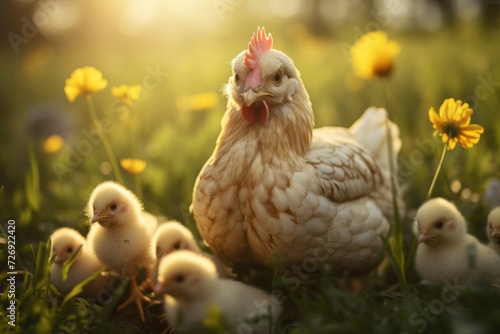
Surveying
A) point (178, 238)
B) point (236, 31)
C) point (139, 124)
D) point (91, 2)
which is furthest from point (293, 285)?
point (236, 31)

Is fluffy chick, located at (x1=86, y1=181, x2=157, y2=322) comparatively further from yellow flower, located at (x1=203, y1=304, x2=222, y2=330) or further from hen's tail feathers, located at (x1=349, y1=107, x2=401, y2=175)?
hen's tail feathers, located at (x1=349, y1=107, x2=401, y2=175)

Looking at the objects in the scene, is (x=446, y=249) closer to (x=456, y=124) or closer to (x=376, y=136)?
(x=456, y=124)

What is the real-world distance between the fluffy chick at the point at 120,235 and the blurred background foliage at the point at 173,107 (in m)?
0.61

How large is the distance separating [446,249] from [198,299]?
45.8 inches

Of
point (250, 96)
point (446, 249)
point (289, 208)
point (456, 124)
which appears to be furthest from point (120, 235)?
point (456, 124)

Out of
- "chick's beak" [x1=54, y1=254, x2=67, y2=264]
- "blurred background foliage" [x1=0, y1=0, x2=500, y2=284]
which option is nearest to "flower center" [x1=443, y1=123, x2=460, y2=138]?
"blurred background foliage" [x1=0, y1=0, x2=500, y2=284]

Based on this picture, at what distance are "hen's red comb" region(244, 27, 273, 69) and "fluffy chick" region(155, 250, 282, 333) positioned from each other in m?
0.88

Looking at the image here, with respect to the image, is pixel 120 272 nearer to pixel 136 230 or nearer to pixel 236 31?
pixel 136 230

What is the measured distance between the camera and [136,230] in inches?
107

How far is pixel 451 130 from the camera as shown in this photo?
8.02 feet

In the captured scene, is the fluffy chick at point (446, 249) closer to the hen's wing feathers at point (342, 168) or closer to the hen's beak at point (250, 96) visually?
the hen's wing feathers at point (342, 168)

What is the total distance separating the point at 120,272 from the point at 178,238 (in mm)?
382

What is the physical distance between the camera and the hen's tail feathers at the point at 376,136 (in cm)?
349

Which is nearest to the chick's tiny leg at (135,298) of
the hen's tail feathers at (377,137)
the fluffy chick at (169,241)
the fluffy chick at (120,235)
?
the fluffy chick at (120,235)
